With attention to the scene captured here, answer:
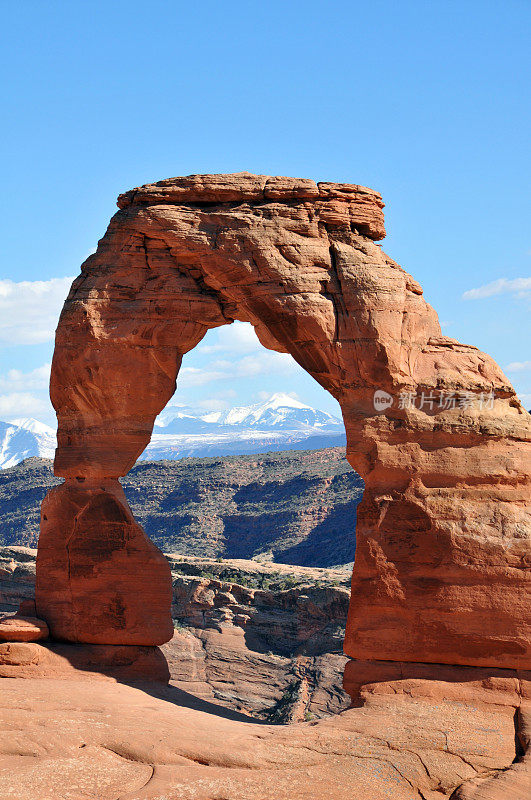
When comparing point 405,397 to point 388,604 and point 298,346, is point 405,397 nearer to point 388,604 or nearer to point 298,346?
point 298,346

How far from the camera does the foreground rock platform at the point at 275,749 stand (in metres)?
12.2

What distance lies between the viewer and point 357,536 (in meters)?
16.7

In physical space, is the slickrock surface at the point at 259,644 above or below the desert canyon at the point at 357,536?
below

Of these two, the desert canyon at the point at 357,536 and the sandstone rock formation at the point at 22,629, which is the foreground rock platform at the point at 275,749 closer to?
the desert canyon at the point at 357,536

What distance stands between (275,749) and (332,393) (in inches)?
266

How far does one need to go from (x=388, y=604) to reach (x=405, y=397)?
377cm

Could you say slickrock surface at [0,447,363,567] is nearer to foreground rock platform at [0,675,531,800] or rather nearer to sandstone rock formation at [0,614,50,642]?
sandstone rock formation at [0,614,50,642]

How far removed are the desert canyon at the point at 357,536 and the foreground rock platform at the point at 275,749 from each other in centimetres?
4

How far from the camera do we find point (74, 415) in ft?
62.4

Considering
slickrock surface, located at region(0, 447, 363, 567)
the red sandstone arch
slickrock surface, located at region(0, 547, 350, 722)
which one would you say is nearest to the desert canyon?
the red sandstone arch

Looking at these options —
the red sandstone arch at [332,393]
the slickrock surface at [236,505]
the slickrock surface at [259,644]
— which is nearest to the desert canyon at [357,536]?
the red sandstone arch at [332,393]

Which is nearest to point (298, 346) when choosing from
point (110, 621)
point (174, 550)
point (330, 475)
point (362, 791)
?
point (110, 621)

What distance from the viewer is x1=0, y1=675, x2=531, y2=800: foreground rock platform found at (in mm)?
12234

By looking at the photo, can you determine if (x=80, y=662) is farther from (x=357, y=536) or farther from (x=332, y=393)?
(x=332, y=393)
